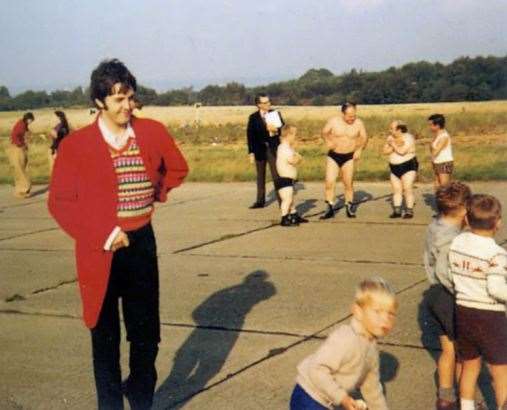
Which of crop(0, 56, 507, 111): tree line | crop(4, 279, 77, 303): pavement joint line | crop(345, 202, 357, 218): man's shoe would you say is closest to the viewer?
crop(4, 279, 77, 303): pavement joint line

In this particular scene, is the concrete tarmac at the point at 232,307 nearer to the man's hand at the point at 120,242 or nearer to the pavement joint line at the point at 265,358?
the pavement joint line at the point at 265,358

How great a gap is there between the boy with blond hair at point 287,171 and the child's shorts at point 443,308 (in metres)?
6.94

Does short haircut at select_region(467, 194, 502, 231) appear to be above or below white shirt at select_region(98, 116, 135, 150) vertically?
below

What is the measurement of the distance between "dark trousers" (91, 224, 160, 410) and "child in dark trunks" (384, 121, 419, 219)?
8.03 metres

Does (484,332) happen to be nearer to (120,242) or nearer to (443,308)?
(443,308)

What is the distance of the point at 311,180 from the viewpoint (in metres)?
18.8

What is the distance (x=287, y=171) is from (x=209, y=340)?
573cm

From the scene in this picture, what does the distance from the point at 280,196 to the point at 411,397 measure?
7061 millimetres

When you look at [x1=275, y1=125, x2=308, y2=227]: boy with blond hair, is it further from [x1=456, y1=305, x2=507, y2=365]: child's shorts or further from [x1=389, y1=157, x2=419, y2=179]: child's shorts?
[x1=456, y1=305, x2=507, y2=365]: child's shorts

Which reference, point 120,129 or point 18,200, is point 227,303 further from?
point 18,200

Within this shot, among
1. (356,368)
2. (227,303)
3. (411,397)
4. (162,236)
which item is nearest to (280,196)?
(162,236)

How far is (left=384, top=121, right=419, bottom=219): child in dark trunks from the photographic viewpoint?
1227 centimetres

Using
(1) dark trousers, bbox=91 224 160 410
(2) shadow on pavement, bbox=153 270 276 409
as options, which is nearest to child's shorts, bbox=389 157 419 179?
(2) shadow on pavement, bbox=153 270 276 409

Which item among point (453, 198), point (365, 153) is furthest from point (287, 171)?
point (365, 153)
